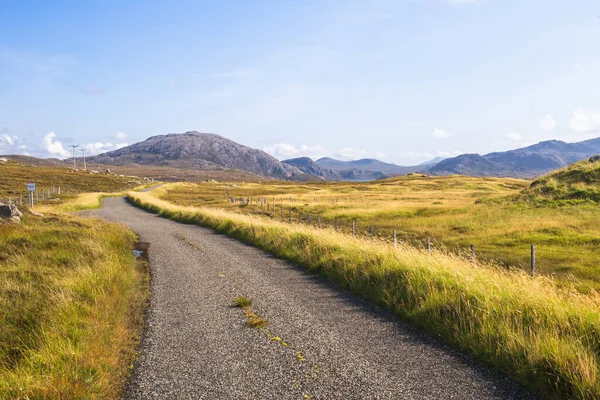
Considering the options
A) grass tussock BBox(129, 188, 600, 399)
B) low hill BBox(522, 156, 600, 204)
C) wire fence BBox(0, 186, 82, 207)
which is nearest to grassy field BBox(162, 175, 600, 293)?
low hill BBox(522, 156, 600, 204)

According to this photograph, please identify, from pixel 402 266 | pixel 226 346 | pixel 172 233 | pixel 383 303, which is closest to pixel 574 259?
pixel 402 266

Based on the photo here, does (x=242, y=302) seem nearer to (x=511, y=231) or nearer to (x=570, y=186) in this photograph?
(x=511, y=231)

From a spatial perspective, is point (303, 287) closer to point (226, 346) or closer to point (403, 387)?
point (226, 346)

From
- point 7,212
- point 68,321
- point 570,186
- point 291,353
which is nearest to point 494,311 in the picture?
point 291,353

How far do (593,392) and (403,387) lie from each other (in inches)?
95.5

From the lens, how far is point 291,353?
7230mm

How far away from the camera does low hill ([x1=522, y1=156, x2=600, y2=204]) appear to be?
33.5m

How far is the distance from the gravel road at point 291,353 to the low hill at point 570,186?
31.1 metres

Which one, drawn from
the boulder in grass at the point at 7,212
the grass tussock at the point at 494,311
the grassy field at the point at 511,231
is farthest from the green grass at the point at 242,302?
the boulder in grass at the point at 7,212

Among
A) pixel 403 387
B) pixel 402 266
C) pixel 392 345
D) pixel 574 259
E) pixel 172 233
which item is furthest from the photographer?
pixel 172 233

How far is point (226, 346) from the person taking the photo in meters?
7.60

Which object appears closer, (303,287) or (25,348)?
(25,348)

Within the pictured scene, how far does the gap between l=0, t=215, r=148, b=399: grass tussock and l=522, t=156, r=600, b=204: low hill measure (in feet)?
112

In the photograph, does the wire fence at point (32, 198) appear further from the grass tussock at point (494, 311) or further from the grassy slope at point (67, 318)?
the grass tussock at point (494, 311)
